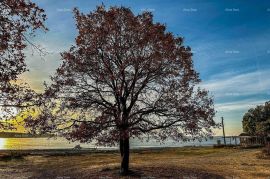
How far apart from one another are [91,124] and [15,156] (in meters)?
30.1

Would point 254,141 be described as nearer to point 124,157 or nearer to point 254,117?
point 254,117

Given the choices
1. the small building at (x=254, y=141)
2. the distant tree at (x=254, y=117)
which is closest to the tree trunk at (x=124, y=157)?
the small building at (x=254, y=141)

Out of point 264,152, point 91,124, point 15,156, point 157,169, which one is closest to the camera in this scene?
point 91,124

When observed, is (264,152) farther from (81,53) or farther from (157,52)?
(81,53)

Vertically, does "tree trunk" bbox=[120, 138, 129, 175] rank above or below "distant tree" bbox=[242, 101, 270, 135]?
below

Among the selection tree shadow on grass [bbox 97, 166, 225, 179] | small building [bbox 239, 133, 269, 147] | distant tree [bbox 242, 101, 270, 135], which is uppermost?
distant tree [bbox 242, 101, 270, 135]

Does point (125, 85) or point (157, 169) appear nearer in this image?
point (125, 85)

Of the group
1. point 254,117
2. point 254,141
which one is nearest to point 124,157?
point 254,141

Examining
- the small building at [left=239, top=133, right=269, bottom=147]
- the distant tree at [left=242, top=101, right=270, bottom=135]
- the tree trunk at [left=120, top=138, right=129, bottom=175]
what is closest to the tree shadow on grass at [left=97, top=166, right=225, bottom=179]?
the tree trunk at [left=120, top=138, right=129, bottom=175]

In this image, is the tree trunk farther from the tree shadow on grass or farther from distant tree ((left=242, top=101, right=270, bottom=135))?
distant tree ((left=242, top=101, right=270, bottom=135))

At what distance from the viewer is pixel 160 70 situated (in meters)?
26.3

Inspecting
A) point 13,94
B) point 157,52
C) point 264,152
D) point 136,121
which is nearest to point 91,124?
point 136,121

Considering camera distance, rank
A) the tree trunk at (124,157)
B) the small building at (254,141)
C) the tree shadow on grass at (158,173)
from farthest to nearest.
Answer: the small building at (254,141), the tree trunk at (124,157), the tree shadow on grass at (158,173)

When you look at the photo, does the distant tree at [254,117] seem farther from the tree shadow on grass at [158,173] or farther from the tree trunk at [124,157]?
the tree trunk at [124,157]
